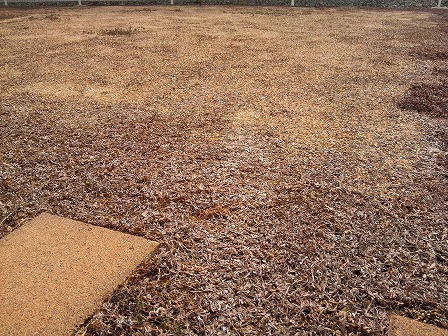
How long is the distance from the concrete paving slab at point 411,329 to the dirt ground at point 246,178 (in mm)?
48

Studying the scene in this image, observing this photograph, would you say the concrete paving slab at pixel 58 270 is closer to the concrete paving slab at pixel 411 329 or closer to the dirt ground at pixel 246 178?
the dirt ground at pixel 246 178

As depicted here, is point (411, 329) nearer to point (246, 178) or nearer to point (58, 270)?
point (246, 178)

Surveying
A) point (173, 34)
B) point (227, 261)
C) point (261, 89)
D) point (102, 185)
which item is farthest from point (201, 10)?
point (227, 261)

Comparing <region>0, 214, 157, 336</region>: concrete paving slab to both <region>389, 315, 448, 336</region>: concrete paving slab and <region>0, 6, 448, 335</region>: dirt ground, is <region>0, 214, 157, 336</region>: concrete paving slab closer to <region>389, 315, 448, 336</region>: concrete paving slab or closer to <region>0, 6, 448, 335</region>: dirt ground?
<region>0, 6, 448, 335</region>: dirt ground

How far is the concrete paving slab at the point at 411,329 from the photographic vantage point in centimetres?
168

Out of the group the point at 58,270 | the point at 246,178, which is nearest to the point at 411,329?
the point at 246,178

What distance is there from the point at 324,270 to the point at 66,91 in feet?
13.1

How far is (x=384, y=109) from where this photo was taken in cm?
423

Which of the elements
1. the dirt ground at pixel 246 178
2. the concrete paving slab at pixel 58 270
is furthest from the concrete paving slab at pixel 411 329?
the concrete paving slab at pixel 58 270

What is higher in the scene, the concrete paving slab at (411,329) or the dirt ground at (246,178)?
the dirt ground at (246,178)

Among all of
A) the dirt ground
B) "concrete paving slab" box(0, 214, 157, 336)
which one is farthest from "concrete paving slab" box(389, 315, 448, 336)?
"concrete paving slab" box(0, 214, 157, 336)

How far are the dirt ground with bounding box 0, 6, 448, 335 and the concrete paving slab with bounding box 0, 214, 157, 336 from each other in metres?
0.08

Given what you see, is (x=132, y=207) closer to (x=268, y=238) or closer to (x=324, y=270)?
(x=268, y=238)

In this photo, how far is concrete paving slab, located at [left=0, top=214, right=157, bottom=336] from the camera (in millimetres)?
1706
